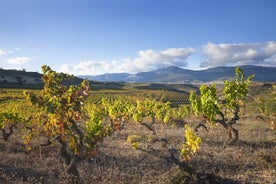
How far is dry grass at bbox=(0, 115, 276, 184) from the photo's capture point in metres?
15.0

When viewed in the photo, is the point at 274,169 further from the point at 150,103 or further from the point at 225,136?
the point at 150,103

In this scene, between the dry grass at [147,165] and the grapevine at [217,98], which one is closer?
the dry grass at [147,165]

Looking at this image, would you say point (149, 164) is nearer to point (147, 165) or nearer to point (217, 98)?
point (147, 165)

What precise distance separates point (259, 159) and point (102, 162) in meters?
10.6

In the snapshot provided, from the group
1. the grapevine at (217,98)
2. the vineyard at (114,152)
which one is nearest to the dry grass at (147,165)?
the vineyard at (114,152)

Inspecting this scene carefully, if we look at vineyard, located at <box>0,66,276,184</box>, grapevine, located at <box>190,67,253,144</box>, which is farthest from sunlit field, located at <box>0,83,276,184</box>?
grapevine, located at <box>190,67,253,144</box>

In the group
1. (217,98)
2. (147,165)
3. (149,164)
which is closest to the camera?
(147,165)

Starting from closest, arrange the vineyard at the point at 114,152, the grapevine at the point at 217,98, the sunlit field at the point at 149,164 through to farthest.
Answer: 1. the vineyard at the point at 114,152
2. the sunlit field at the point at 149,164
3. the grapevine at the point at 217,98

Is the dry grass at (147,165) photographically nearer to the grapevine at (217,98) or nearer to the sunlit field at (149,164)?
the sunlit field at (149,164)

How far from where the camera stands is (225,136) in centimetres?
3028

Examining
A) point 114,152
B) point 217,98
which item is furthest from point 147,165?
point 217,98

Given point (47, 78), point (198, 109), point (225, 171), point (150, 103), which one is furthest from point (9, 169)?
point (150, 103)

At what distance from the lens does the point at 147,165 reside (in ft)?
61.4

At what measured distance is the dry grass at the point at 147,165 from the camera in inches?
592
